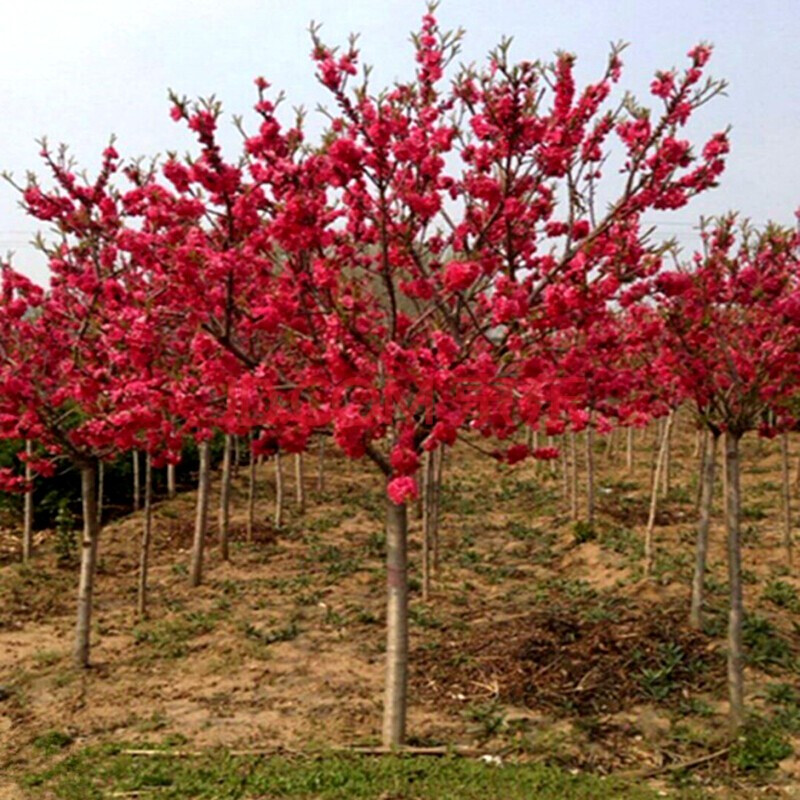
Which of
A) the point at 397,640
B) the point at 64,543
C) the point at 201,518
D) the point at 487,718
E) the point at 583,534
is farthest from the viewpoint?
the point at 583,534

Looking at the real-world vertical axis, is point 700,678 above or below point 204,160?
below

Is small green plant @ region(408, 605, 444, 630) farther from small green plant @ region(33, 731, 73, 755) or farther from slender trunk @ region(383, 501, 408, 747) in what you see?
small green plant @ region(33, 731, 73, 755)

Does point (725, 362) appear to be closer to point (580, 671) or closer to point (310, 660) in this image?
point (580, 671)

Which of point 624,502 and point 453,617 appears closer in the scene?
point 453,617

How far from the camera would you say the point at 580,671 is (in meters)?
7.95

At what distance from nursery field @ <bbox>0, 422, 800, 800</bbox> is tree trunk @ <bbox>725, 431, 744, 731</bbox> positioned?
0.25 metres

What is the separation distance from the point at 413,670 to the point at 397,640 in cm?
208

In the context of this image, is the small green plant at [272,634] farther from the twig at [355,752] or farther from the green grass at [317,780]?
the green grass at [317,780]

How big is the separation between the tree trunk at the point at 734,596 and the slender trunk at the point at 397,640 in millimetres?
2749

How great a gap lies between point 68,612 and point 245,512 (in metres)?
5.55

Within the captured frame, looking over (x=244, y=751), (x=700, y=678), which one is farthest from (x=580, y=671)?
(x=244, y=751)

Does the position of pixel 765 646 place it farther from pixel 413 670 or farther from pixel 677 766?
pixel 413 670

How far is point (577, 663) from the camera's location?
8125 millimetres

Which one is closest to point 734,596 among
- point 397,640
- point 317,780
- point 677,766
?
point 677,766
